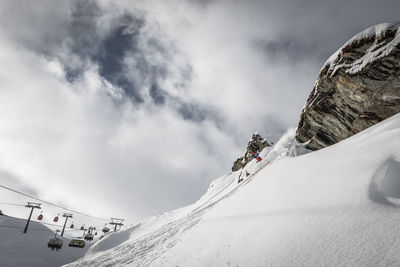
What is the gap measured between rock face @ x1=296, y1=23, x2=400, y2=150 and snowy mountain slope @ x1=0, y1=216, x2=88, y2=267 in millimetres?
38710

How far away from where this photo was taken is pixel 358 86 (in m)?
13.1

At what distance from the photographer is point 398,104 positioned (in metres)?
12.1

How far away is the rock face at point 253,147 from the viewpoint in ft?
152

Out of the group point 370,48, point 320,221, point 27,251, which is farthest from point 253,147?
point 27,251

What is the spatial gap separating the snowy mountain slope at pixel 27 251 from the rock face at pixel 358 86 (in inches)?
1524

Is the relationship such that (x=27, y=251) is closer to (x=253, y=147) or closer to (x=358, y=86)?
(x=253, y=147)

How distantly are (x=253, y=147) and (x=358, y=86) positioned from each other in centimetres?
3520

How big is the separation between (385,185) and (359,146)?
326 centimetres

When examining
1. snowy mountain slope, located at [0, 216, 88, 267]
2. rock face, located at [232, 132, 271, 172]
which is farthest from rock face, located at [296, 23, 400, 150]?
snowy mountain slope, located at [0, 216, 88, 267]

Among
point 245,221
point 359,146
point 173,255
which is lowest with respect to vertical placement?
point 173,255

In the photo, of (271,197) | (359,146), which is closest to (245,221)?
(271,197)

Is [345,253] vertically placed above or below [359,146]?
below

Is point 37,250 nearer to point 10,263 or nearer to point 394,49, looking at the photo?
point 10,263

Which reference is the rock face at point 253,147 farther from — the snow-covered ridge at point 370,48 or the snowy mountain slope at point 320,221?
the snowy mountain slope at point 320,221
